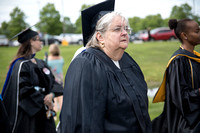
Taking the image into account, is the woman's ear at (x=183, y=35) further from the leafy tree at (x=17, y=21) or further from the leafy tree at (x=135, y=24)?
the leafy tree at (x=135, y=24)

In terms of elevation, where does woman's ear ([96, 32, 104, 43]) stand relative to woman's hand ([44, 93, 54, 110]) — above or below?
above

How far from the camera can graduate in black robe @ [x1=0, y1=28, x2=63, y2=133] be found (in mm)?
3527

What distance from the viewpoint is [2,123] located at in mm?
2248

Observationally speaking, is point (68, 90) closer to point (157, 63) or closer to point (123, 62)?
point (123, 62)

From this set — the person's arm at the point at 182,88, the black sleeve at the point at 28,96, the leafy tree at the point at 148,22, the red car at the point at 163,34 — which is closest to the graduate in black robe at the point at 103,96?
the person's arm at the point at 182,88

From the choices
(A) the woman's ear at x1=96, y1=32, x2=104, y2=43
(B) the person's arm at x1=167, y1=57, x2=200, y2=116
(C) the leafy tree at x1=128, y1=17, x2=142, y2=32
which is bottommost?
(C) the leafy tree at x1=128, y1=17, x2=142, y2=32

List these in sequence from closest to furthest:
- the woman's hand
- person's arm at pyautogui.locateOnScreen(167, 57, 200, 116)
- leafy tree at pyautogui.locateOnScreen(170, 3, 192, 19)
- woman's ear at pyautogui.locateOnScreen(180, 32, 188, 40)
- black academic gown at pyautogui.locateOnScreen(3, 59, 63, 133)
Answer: person's arm at pyautogui.locateOnScreen(167, 57, 200, 116)
woman's ear at pyautogui.locateOnScreen(180, 32, 188, 40)
black academic gown at pyautogui.locateOnScreen(3, 59, 63, 133)
the woman's hand
leafy tree at pyautogui.locateOnScreen(170, 3, 192, 19)

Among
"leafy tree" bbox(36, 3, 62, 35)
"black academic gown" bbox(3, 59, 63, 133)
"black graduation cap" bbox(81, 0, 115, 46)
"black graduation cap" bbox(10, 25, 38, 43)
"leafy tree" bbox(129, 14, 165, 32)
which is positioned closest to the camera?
"black graduation cap" bbox(81, 0, 115, 46)

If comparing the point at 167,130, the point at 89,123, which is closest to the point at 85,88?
the point at 89,123

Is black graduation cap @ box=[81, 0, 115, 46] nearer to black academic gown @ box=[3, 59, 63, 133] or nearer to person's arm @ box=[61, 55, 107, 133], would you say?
person's arm @ box=[61, 55, 107, 133]

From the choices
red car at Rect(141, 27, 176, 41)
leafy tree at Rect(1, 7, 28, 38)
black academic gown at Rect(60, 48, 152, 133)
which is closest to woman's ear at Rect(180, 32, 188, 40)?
black academic gown at Rect(60, 48, 152, 133)

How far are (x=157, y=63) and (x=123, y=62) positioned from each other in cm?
1206

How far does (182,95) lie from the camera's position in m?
3.01

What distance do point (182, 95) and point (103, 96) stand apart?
1.65 m
